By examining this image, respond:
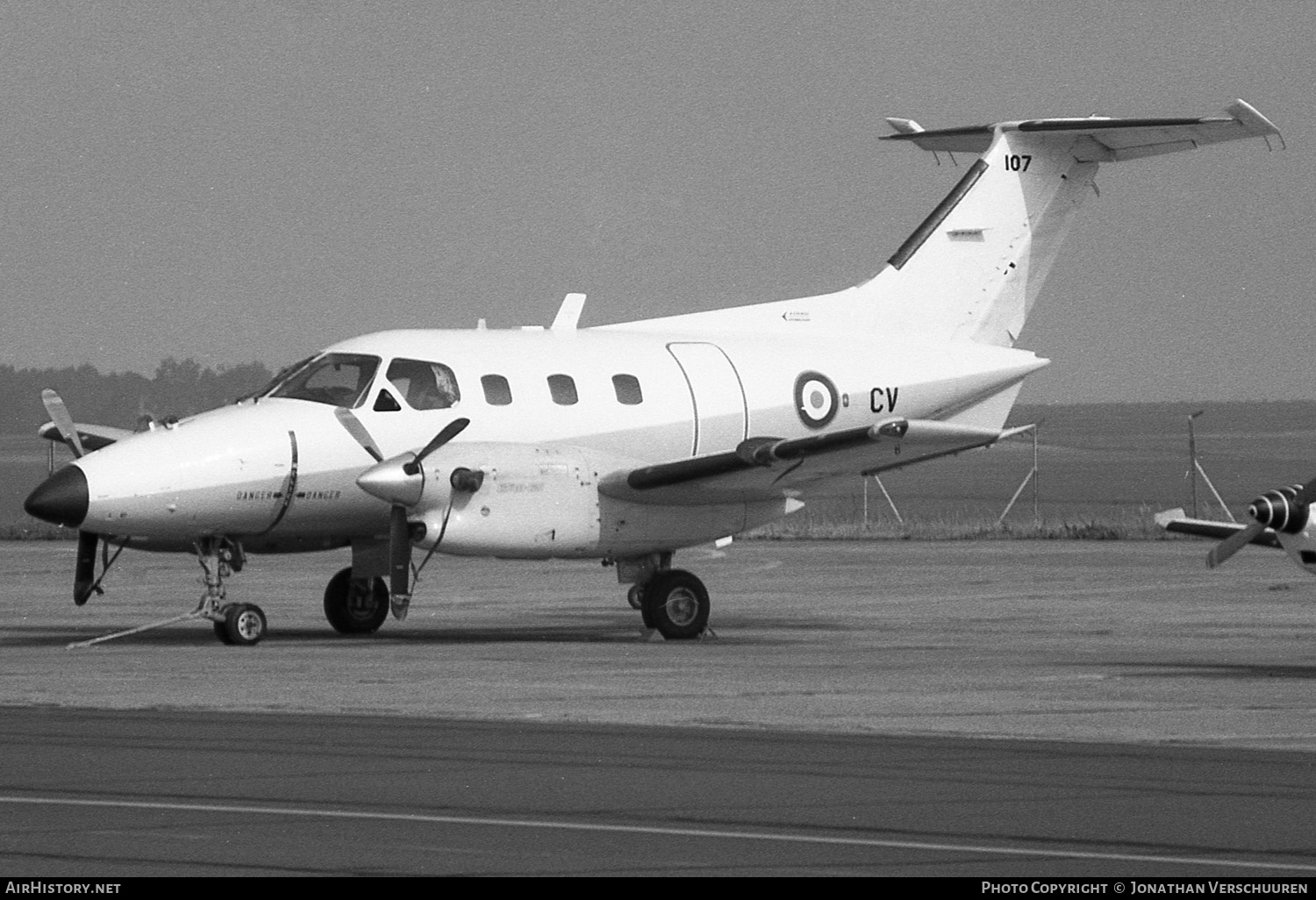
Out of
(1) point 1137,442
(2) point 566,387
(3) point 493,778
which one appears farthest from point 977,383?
(1) point 1137,442

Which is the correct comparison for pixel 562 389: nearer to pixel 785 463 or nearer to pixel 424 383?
pixel 424 383

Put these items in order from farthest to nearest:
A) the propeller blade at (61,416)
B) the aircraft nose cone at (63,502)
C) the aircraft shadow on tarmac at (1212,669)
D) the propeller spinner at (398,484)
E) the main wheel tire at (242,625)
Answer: the propeller blade at (61,416) → the main wheel tire at (242,625) → the propeller spinner at (398,484) → the aircraft nose cone at (63,502) → the aircraft shadow on tarmac at (1212,669)

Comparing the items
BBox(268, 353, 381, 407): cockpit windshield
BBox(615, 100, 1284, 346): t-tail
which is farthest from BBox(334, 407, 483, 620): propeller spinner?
BBox(615, 100, 1284, 346): t-tail

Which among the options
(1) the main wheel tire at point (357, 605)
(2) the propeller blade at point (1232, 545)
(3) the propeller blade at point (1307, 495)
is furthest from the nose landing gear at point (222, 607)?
(3) the propeller blade at point (1307, 495)

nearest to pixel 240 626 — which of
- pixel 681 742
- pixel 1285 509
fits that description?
pixel 681 742

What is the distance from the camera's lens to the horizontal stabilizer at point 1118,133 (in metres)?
25.2

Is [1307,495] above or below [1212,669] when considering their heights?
above

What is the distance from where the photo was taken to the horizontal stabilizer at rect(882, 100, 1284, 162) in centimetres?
2520

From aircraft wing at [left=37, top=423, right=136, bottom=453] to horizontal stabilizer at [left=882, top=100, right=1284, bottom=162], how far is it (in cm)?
1060

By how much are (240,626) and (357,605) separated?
2604 mm

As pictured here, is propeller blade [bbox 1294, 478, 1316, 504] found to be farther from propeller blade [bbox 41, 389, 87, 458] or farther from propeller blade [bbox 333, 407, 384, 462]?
propeller blade [bbox 41, 389, 87, 458]

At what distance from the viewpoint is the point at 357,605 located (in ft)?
80.2

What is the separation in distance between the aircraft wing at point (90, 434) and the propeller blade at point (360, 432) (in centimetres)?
362

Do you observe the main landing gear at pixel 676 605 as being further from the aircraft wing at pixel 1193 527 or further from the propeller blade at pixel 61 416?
the propeller blade at pixel 61 416
